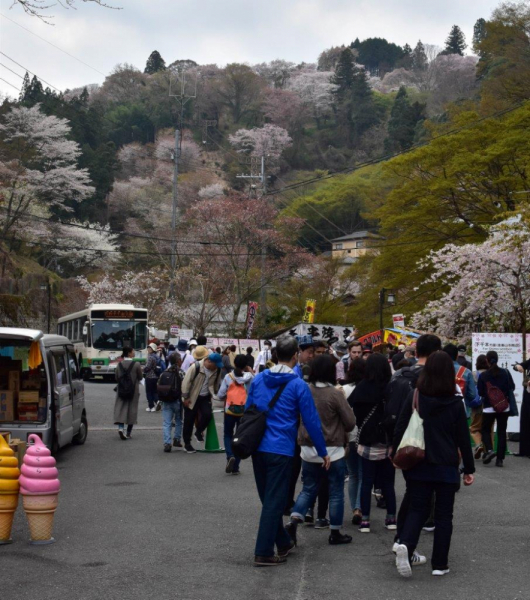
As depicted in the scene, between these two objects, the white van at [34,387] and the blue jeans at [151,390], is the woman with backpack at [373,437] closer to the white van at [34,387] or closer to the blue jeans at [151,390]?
the white van at [34,387]

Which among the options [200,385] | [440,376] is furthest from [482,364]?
[440,376]

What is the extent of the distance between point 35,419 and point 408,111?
8047 centimetres

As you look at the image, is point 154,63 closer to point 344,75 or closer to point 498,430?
point 344,75

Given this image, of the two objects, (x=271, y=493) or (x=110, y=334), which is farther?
(x=110, y=334)

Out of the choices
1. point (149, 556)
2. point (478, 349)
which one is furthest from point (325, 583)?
point (478, 349)

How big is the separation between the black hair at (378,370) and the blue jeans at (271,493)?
180 centimetres

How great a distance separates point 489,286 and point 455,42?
139089 mm

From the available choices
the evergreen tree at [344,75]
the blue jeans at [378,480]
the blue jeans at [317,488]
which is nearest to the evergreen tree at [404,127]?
the evergreen tree at [344,75]

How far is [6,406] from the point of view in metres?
12.4

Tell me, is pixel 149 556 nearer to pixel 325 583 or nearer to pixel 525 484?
pixel 325 583

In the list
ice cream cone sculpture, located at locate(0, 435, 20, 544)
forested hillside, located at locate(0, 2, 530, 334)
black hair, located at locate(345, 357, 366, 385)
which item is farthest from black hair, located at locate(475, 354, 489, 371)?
forested hillside, located at locate(0, 2, 530, 334)

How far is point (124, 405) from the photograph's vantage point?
15984 mm

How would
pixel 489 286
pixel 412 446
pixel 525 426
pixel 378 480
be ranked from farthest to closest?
1. pixel 489 286
2. pixel 525 426
3. pixel 378 480
4. pixel 412 446

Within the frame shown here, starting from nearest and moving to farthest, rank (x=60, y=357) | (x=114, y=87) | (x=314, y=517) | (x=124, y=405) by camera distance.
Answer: (x=314, y=517)
(x=60, y=357)
(x=124, y=405)
(x=114, y=87)
